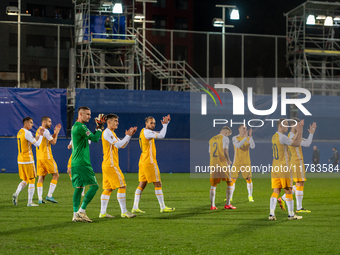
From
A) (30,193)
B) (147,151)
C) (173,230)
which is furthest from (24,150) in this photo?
(173,230)

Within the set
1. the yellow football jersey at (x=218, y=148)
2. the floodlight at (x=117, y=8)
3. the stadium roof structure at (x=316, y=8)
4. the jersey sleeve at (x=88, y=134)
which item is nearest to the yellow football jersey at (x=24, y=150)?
the jersey sleeve at (x=88, y=134)

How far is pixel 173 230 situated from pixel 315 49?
24.6 m

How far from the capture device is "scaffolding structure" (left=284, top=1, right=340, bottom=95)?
94.5 feet

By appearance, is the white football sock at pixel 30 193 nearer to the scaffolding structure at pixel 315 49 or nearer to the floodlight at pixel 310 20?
the scaffolding structure at pixel 315 49

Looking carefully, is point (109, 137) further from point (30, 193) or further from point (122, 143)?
point (30, 193)

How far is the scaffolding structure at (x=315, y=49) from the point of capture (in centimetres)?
2880

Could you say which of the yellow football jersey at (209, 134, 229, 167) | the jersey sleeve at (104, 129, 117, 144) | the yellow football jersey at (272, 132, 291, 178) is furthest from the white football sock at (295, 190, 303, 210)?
the jersey sleeve at (104, 129, 117, 144)

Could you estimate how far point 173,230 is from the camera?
8289 millimetres

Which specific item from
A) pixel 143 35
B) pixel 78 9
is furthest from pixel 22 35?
pixel 143 35

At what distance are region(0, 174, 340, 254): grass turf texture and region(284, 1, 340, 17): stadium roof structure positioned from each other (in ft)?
66.4

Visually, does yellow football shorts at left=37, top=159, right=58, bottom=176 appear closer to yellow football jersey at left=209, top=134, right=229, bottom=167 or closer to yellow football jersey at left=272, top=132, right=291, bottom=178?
yellow football jersey at left=209, top=134, right=229, bottom=167

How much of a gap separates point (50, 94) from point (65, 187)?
30.2ft

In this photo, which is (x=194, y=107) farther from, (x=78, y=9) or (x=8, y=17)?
(x=8, y=17)

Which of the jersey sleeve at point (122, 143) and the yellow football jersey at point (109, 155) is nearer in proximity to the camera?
the jersey sleeve at point (122, 143)
